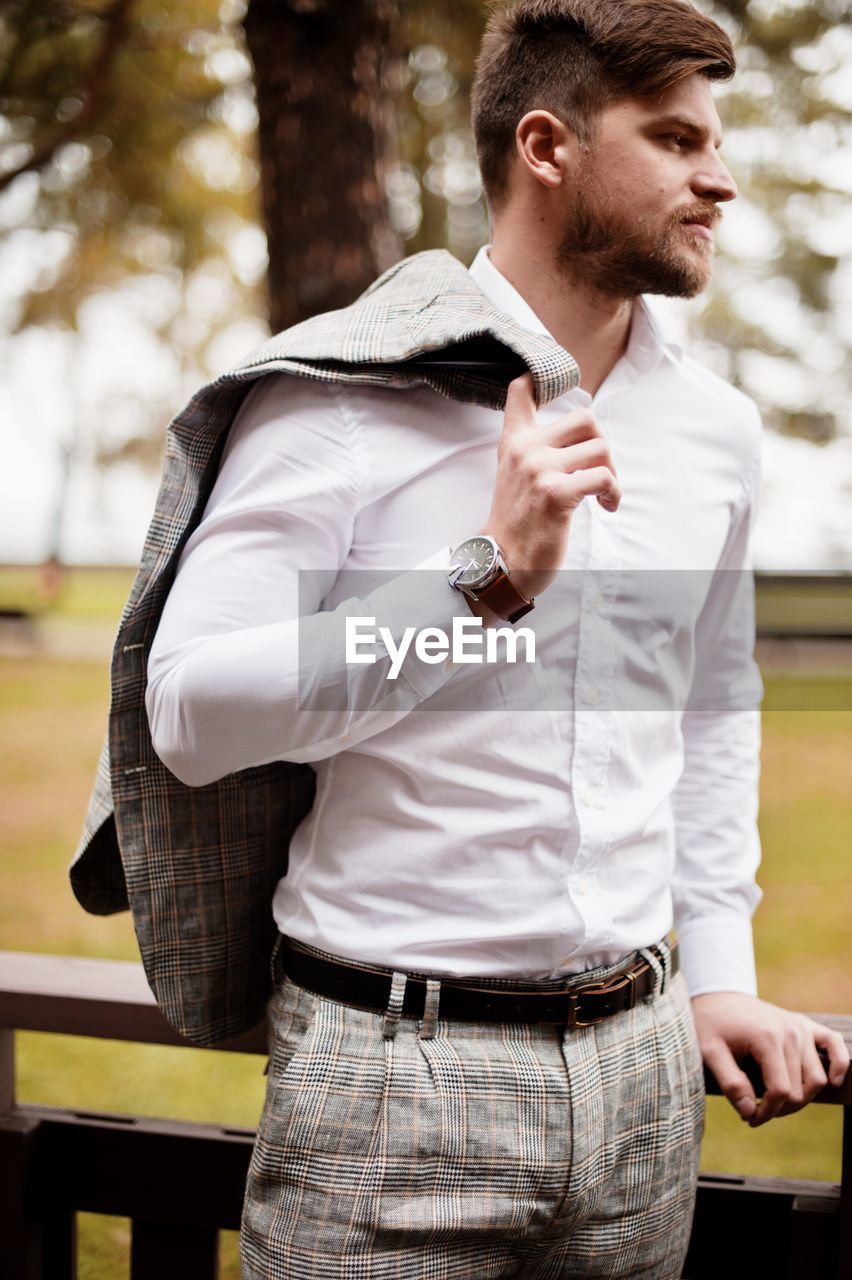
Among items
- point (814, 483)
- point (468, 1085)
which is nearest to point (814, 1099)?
point (468, 1085)

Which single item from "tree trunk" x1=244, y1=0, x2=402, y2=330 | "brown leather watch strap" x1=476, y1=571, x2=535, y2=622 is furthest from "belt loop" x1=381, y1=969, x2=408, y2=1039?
"tree trunk" x1=244, y1=0, x2=402, y2=330

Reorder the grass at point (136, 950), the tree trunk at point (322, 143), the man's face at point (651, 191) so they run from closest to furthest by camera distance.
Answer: the man's face at point (651, 191) → the tree trunk at point (322, 143) → the grass at point (136, 950)

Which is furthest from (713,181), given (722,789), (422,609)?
(722,789)

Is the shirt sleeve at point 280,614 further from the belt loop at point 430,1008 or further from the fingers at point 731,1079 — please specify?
the fingers at point 731,1079

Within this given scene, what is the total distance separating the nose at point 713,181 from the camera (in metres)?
1.40

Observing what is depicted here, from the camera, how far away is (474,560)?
46.6 inches

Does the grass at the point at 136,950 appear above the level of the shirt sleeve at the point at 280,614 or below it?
below

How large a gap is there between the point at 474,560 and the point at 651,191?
21.1 inches

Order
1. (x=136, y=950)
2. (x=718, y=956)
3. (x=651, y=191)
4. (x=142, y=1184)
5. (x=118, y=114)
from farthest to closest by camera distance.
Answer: (x=136, y=950)
(x=118, y=114)
(x=142, y=1184)
(x=718, y=956)
(x=651, y=191)

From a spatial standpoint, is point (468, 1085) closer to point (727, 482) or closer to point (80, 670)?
point (727, 482)

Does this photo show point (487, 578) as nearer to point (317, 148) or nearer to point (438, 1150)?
point (438, 1150)

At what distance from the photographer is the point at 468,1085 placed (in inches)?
49.5

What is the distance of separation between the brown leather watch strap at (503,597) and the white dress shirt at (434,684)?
0.03 meters

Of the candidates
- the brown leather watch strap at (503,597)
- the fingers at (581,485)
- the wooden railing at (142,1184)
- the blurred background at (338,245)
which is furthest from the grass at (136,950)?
the fingers at (581,485)
